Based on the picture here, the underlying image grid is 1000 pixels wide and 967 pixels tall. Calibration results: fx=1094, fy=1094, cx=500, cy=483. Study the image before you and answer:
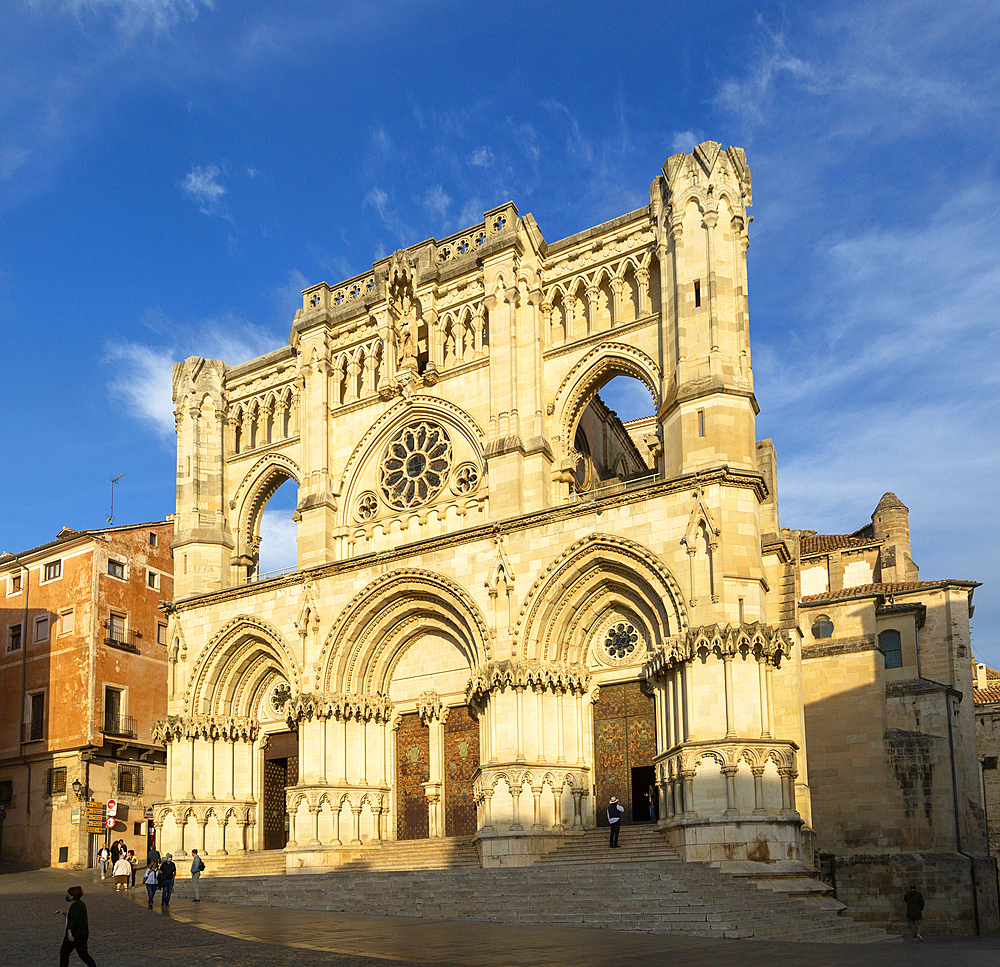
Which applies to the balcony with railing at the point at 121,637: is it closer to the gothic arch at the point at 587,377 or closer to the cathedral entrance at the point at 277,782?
the cathedral entrance at the point at 277,782

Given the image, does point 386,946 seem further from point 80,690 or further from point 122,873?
point 80,690

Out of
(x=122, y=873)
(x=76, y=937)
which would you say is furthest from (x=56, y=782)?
(x=76, y=937)

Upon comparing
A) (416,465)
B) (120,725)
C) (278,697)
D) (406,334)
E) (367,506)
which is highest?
(406,334)

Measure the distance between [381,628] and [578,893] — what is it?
11212 millimetres

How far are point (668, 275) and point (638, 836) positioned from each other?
44.6ft

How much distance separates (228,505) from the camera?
116 feet

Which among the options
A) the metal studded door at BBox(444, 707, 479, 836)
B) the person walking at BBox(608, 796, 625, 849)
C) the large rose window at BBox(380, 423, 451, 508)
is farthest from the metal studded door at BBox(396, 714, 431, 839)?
the person walking at BBox(608, 796, 625, 849)

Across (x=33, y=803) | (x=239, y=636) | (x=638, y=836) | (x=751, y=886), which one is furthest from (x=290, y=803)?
(x=33, y=803)

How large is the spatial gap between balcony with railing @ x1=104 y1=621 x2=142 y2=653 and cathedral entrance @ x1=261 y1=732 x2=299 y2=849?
425 inches

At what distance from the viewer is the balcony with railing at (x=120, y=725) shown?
3891 cm

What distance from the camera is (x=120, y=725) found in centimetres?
3956

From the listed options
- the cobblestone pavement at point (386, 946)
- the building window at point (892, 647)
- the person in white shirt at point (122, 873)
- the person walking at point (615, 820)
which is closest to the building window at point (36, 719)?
the person in white shirt at point (122, 873)

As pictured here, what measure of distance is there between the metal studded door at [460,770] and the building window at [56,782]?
55.7ft

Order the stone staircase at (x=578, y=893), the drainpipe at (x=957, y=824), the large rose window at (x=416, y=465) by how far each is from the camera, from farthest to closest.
Answer: the large rose window at (x=416, y=465), the drainpipe at (x=957, y=824), the stone staircase at (x=578, y=893)
